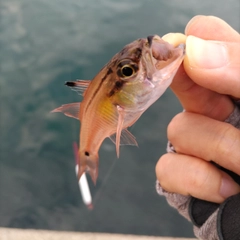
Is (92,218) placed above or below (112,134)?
below

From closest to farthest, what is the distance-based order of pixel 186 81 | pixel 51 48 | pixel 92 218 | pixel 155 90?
pixel 155 90
pixel 186 81
pixel 92 218
pixel 51 48

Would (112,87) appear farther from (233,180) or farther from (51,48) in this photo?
(51,48)

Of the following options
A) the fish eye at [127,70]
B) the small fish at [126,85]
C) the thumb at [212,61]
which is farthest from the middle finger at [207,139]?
the fish eye at [127,70]

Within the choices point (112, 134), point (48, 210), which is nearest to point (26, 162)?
point (48, 210)

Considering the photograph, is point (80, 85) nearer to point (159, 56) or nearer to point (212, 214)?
point (159, 56)

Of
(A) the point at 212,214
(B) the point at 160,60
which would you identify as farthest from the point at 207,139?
(B) the point at 160,60

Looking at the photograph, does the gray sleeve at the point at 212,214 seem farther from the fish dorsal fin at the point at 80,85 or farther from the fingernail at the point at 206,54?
the fish dorsal fin at the point at 80,85

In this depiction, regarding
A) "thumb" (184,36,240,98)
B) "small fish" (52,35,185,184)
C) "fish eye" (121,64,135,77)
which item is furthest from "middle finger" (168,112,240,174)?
"fish eye" (121,64,135,77)
